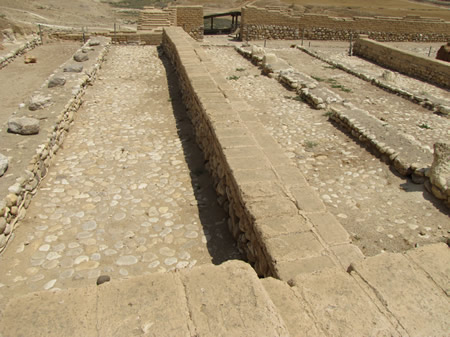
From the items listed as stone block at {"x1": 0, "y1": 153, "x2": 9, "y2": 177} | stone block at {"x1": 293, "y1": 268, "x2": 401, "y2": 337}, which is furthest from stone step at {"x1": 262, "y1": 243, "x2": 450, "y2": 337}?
stone block at {"x1": 0, "y1": 153, "x2": 9, "y2": 177}

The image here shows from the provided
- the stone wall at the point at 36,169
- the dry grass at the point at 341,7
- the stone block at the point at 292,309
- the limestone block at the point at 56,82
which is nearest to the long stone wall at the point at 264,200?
the stone block at the point at 292,309

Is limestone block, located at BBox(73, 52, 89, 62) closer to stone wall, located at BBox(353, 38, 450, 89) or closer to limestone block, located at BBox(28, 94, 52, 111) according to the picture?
limestone block, located at BBox(28, 94, 52, 111)

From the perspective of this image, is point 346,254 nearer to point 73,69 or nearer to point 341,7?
point 73,69

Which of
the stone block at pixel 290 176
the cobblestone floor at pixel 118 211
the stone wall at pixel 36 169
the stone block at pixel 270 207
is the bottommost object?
the cobblestone floor at pixel 118 211

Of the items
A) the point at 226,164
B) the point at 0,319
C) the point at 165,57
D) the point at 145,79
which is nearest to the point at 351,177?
the point at 226,164

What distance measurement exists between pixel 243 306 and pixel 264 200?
5.05 ft

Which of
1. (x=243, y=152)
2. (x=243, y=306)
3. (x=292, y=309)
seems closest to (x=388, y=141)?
(x=243, y=152)

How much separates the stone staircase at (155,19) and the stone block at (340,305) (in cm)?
1615

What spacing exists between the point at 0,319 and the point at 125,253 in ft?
6.43

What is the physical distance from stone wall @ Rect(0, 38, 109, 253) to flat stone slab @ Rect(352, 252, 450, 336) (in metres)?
3.63

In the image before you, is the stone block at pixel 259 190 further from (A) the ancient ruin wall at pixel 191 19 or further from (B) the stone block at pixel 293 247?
(A) the ancient ruin wall at pixel 191 19

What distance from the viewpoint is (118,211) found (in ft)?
15.6

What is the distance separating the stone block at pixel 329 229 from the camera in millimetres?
3284

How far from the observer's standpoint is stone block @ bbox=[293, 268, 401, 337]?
7.16 feet
